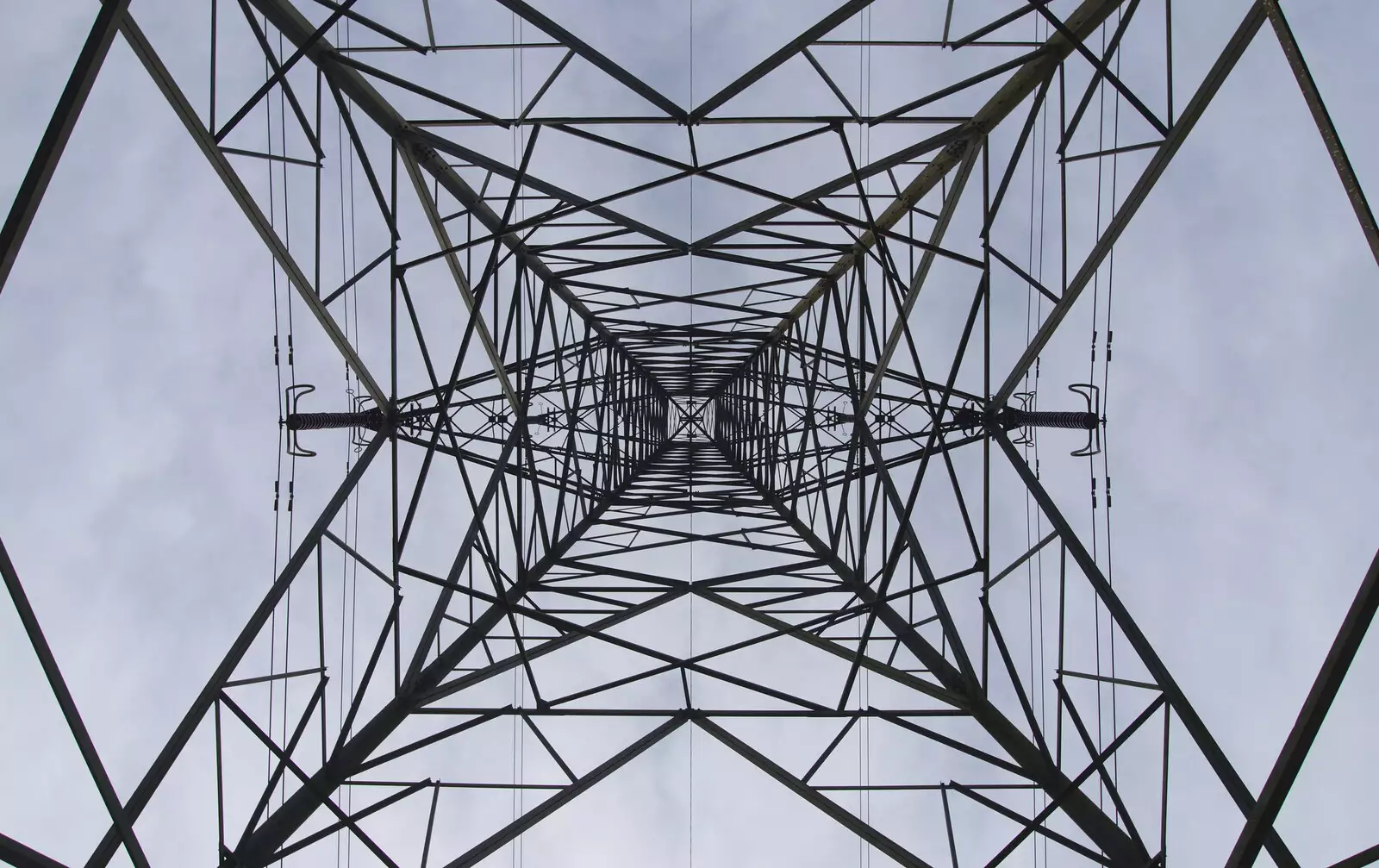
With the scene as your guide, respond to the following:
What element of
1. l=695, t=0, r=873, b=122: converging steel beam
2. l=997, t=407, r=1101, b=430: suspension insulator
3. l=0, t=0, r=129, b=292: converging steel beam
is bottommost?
l=997, t=407, r=1101, b=430: suspension insulator

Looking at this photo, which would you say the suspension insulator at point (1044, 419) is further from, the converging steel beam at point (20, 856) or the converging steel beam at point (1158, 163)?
the converging steel beam at point (20, 856)

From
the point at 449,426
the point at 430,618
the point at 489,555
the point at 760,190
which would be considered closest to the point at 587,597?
the point at 489,555

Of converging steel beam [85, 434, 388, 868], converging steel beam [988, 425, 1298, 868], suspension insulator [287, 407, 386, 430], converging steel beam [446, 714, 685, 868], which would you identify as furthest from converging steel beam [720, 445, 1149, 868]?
suspension insulator [287, 407, 386, 430]

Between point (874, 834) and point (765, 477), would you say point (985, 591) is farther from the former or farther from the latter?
point (765, 477)

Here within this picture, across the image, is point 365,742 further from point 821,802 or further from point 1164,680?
point 1164,680

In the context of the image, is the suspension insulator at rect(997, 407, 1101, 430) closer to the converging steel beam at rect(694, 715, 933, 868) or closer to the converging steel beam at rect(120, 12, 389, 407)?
the converging steel beam at rect(694, 715, 933, 868)

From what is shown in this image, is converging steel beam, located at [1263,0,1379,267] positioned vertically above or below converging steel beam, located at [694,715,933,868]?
above

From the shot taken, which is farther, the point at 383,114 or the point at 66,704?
the point at 383,114

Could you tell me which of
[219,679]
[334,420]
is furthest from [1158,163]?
[334,420]
